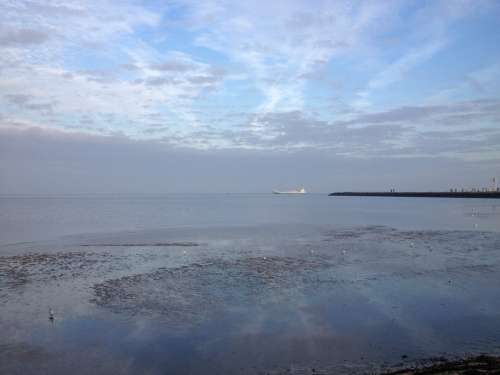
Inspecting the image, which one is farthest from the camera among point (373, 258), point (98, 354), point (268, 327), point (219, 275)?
point (373, 258)

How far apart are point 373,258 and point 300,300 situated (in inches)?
457

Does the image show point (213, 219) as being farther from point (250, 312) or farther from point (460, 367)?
point (460, 367)

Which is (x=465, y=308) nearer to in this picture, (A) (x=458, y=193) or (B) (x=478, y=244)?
(B) (x=478, y=244)

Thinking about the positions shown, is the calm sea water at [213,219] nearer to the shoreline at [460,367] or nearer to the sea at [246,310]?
the sea at [246,310]

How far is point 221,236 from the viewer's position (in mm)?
42031

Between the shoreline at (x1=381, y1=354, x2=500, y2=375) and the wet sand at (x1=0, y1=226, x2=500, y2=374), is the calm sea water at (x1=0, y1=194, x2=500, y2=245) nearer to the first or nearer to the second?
the wet sand at (x1=0, y1=226, x2=500, y2=374)

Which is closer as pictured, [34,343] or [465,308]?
[34,343]

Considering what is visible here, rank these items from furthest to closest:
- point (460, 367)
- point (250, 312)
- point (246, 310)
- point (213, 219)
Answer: point (213, 219) → point (246, 310) → point (250, 312) → point (460, 367)

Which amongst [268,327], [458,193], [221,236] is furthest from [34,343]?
[458,193]

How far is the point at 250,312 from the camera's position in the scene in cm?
1589

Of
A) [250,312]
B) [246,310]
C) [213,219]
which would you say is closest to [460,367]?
[250,312]

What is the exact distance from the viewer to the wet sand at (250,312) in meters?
11.7

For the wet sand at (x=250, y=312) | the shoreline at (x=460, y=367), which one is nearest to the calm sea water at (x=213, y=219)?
the wet sand at (x=250, y=312)

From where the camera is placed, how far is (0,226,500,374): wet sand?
1174 centimetres
